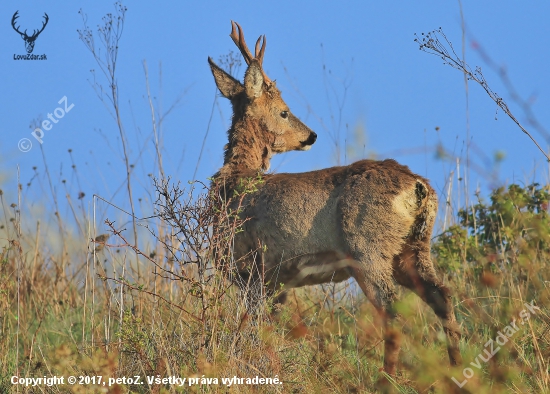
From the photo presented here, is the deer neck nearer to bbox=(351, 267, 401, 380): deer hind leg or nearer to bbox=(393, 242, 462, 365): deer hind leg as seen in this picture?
bbox=(393, 242, 462, 365): deer hind leg

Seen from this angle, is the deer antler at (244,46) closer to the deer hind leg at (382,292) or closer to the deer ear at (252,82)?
the deer ear at (252,82)

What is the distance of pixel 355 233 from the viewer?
583 centimetres

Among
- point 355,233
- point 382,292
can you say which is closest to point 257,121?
point 355,233

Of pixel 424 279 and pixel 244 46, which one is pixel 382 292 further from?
pixel 244 46

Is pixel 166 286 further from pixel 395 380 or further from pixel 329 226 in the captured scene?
pixel 395 380

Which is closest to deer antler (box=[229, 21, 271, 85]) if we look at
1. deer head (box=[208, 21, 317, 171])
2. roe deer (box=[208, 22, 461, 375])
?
deer head (box=[208, 21, 317, 171])

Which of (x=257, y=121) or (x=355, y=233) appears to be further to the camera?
(x=257, y=121)

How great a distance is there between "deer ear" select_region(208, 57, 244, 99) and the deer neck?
0.48 metres

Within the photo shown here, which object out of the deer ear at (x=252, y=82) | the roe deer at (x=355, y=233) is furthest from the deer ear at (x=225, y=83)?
the roe deer at (x=355, y=233)

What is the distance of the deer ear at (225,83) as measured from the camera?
826 cm

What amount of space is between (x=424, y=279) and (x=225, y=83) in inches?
132

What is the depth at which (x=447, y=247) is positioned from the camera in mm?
8070

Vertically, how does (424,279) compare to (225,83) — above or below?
below

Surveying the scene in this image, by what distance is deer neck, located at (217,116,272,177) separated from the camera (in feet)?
24.6
